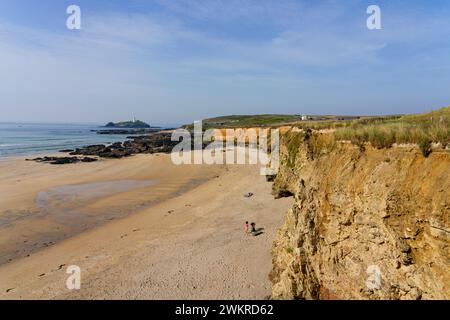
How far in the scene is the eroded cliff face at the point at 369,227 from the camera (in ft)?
16.4

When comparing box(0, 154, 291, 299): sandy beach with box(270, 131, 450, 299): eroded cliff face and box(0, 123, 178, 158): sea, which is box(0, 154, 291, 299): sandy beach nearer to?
box(270, 131, 450, 299): eroded cliff face

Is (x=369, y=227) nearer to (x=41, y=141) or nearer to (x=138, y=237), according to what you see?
(x=138, y=237)

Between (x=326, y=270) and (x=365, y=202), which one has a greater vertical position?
(x=365, y=202)

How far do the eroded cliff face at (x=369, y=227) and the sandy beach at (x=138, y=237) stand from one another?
266 centimetres

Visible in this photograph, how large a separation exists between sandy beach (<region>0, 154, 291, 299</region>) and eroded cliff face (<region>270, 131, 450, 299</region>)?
8.72 ft

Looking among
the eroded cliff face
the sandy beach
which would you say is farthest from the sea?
the eroded cliff face

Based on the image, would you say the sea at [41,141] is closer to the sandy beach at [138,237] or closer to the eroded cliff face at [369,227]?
the sandy beach at [138,237]

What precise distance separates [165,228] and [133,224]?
227cm

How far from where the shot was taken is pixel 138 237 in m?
15.0

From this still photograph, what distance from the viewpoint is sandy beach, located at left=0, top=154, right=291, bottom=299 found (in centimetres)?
1038

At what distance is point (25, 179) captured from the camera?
99.1 ft
